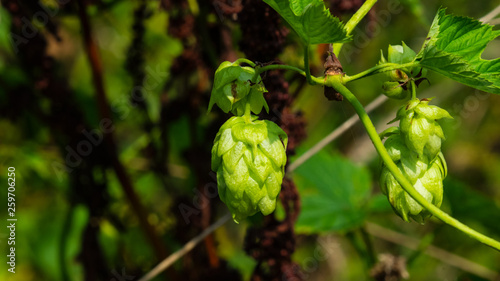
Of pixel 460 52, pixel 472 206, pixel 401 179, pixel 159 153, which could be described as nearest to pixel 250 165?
pixel 401 179

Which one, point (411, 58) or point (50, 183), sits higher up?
point (411, 58)

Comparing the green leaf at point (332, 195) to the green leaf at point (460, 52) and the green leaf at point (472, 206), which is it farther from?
the green leaf at point (460, 52)

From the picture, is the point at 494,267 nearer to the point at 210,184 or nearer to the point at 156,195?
the point at 156,195

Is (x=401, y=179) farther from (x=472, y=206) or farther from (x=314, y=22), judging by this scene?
(x=472, y=206)

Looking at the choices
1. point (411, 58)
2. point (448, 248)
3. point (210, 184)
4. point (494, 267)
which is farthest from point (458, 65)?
point (494, 267)

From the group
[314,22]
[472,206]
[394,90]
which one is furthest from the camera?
[472,206]
